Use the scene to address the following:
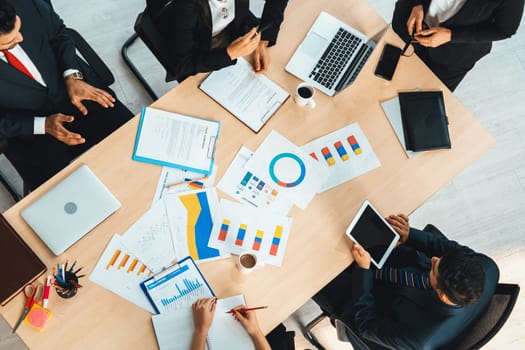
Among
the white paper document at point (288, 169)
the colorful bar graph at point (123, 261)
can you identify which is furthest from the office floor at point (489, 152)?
the colorful bar graph at point (123, 261)

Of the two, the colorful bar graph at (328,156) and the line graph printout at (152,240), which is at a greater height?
the line graph printout at (152,240)

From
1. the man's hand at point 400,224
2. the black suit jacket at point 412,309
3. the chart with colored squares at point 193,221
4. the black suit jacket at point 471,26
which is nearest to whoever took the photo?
the black suit jacket at point 412,309

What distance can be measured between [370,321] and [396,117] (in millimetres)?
860

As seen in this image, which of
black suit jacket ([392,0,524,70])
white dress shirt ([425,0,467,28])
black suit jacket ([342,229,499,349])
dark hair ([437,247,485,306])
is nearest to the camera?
dark hair ([437,247,485,306])

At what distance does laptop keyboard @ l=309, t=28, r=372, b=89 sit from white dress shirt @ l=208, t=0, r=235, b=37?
451 mm

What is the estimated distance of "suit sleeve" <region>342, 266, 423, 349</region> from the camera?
1.60 metres

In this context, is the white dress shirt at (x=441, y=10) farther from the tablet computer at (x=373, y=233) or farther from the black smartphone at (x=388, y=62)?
the tablet computer at (x=373, y=233)

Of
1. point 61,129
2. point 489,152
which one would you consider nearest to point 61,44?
point 61,129

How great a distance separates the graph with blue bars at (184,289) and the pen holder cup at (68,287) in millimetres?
308

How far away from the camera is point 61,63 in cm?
197

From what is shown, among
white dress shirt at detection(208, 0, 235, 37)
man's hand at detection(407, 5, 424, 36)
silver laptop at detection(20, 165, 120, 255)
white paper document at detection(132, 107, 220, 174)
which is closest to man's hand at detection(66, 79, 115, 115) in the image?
white paper document at detection(132, 107, 220, 174)

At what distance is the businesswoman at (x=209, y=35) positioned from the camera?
69.7 inches

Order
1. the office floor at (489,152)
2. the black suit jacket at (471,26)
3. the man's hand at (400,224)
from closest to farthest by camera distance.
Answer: the man's hand at (400,224), the black suit jacket at (471,26), the office floor at (489,152)

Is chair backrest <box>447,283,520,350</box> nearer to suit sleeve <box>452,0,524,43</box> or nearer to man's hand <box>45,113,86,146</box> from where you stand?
suit sleeve <box>452,0,524,43</box>
